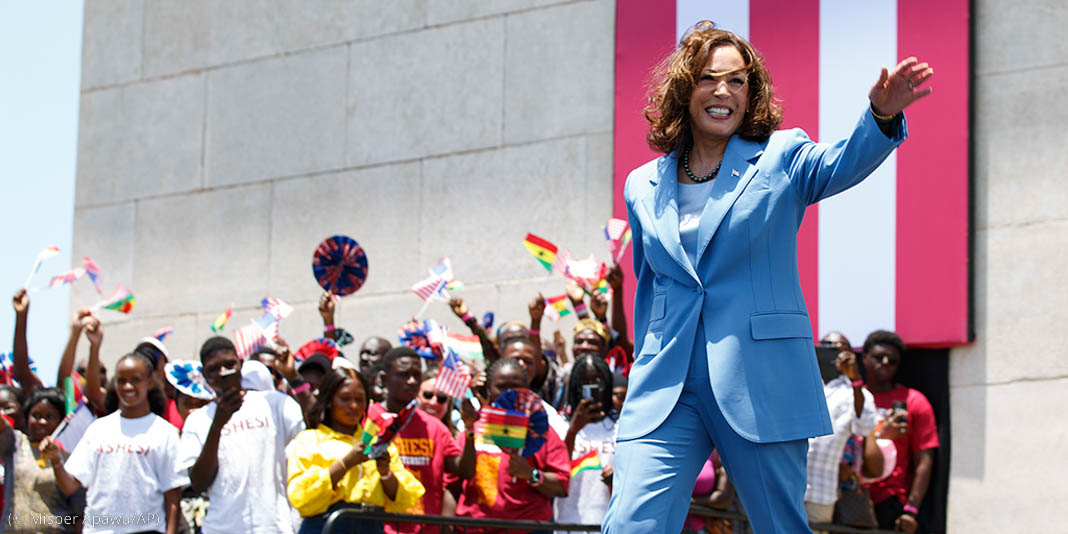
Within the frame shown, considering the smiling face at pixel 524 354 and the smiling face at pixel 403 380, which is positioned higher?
the smiling face at pixel 524 354

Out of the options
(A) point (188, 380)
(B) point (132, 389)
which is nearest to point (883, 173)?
(A) point (188, 380)

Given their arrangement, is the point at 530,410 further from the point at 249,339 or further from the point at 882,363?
the point at 249,339

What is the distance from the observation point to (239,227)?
12688 mm

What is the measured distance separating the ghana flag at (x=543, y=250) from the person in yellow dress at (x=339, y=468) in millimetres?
3111

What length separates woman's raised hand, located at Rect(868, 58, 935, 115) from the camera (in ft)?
11.5

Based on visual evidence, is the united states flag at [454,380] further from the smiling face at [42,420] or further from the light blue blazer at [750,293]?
the light blue blazer at [750,293]

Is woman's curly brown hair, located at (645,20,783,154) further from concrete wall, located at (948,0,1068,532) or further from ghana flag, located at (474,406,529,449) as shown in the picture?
concrete wall, located at (948,0,1068,532)

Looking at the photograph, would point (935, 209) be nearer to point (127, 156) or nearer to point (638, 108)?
point (638, 108)

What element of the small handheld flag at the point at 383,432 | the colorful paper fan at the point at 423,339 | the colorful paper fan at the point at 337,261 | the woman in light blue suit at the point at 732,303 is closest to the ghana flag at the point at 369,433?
the small handheld flag at the point at 383,432

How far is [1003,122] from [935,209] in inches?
29.2

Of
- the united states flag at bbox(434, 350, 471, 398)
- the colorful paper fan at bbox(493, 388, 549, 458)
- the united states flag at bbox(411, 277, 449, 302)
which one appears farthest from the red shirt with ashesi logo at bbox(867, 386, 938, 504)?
the united states flag at bbox(411, 277, 449, 302)

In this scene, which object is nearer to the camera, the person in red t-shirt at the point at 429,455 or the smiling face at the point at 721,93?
the smiling face at the point at 721,93

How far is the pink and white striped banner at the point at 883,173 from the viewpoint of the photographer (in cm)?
924

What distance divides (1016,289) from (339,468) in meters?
5.03
